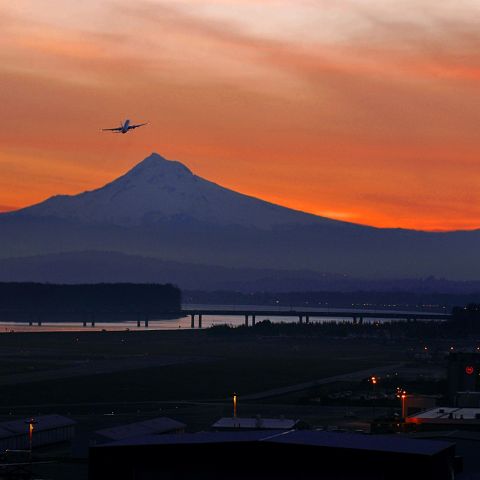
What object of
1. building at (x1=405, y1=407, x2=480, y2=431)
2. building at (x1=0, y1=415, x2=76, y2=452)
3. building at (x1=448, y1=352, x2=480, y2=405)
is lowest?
building at (x1=0, y1=415, x2=76, y2=452)

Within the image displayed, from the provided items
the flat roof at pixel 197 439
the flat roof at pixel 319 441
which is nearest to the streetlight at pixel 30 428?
the flat roof at pixel 197 439

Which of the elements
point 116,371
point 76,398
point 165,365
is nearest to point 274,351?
point 165,365

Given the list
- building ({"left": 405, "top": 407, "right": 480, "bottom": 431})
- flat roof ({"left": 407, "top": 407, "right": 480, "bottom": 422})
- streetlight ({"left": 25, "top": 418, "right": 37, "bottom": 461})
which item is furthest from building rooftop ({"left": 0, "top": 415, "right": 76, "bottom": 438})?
flat roof ({"left": 407, "top": 407, "right": 480, "bottom": 422})

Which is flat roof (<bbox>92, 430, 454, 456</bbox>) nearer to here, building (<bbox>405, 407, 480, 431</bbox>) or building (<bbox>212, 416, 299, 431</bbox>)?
building (<bbox>405, 407, 480, 431</bbox>)

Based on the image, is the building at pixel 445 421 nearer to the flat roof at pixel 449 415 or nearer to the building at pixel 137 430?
the flat roof at pixel 449 415

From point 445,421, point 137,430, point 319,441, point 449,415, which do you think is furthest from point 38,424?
point 319,441

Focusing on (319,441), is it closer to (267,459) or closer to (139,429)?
(267,459)
